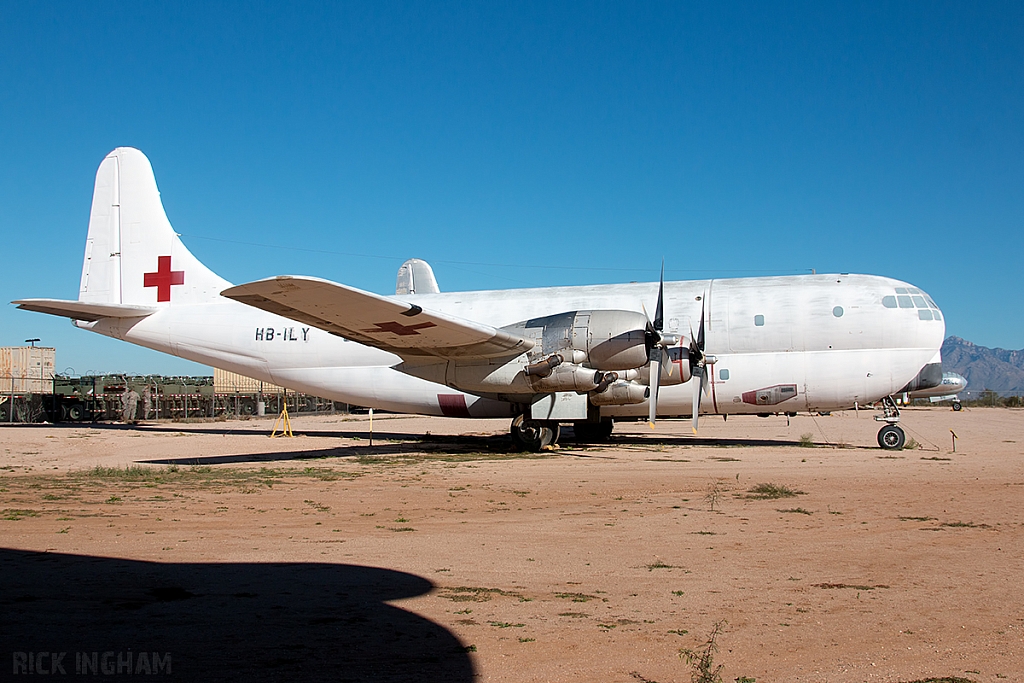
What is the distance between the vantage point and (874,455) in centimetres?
1656

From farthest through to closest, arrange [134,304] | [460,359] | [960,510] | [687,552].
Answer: [134,304] → [460,359] → [960,510] → [687,552]

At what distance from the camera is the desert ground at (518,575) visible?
406cm

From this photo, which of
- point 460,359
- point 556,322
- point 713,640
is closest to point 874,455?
point 556,322

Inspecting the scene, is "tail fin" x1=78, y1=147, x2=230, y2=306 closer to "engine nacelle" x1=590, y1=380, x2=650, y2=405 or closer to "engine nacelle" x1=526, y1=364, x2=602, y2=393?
"engine nacelle" x1=526, y1=364, x2=602, y2=393

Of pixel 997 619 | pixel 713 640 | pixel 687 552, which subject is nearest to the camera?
pixel 713 640

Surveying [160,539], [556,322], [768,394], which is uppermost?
[556,322]

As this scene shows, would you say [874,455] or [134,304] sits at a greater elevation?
[134,304]

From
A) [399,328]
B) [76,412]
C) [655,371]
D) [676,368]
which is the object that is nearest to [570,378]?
[655,371]

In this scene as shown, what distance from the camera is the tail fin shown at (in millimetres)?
22016

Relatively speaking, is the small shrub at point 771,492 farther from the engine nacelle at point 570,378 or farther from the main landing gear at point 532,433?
the main landing gear at point 532,433

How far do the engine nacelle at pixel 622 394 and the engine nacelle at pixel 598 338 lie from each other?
1.42 metres

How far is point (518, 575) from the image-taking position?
602 centimetres

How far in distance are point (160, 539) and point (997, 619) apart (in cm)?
679

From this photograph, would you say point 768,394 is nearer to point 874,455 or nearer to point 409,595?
point 874,455
